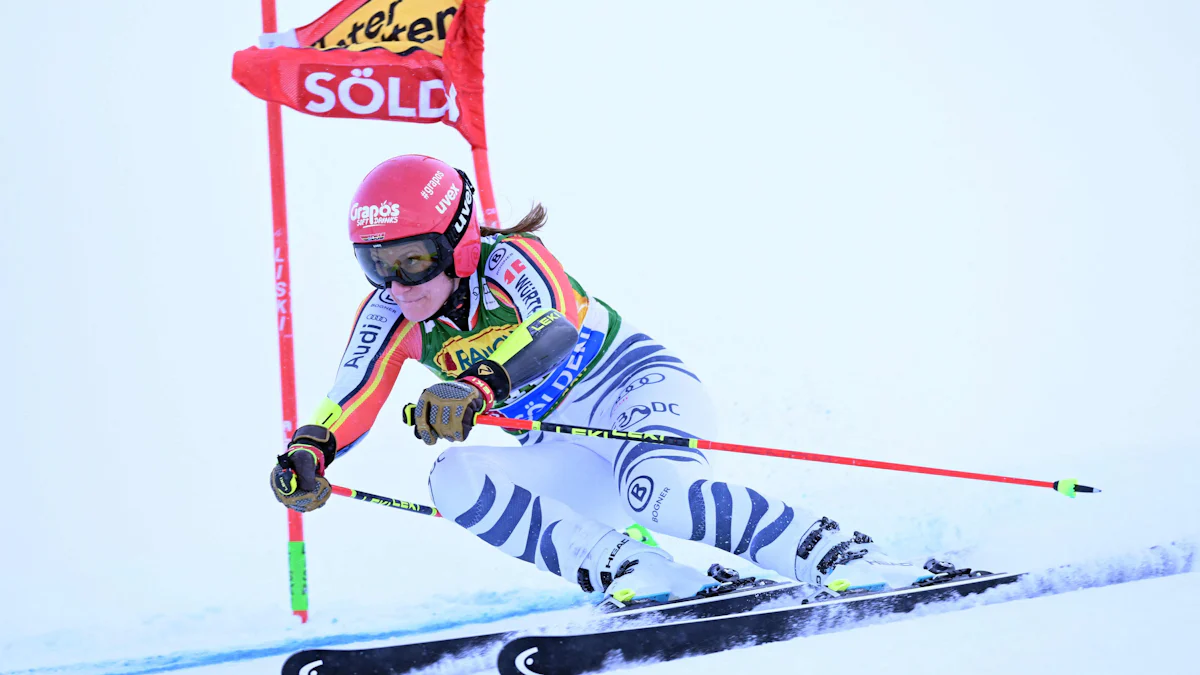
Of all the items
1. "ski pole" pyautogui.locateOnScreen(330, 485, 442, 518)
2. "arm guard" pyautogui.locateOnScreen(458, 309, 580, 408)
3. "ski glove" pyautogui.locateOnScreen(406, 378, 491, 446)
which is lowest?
"ski pole" pyautogui.locateOnScreen(330, 485, 442, 518)

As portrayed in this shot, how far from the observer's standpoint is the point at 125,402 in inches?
270

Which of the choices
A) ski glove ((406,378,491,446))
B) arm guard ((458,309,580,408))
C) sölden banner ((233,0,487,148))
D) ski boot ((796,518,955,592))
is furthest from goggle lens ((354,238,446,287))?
sölden banner ((233,0,487,148))

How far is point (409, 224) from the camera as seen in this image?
3256 mm

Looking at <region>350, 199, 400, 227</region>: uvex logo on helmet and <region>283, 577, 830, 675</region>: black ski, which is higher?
<region>350, 199, 400, 227</region>: uvex logo on helmet

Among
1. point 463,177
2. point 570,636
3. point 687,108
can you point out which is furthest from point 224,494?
point 687,108

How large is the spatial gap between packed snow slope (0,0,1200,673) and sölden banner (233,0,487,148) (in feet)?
7.65

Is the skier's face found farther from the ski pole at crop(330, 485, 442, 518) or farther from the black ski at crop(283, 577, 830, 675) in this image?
the black ski at crop(283, 577, 830, 675)

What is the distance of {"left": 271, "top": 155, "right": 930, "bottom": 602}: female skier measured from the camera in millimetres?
3154

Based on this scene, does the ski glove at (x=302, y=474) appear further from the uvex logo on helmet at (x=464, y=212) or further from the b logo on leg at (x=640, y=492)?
the b logo on leg at (x=640, y=492)

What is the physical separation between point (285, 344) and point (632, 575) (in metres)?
2.14

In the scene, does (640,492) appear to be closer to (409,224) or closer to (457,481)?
(457,481)

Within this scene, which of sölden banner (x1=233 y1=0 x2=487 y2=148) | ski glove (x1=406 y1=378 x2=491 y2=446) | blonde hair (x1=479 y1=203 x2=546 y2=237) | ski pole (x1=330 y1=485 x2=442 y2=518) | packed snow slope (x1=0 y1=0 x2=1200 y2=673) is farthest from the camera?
packed snow slope (x1=0 y1=0 x2=1200 y2=673)

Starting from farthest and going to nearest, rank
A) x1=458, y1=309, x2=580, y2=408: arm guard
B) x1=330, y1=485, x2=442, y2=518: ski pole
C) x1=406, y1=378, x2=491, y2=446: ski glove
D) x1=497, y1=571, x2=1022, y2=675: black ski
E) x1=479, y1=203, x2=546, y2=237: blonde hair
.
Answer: x1=479, y1=203, x2=546, y2=237: blonde hair, x1=330, y1=485, x2=442, y2=518: ski pole, x1=458, y1=309, x2=580, y2=408: arm guard, x1=406, y1=378, x2=491, y2=446: ski glove, x1=497, y1=571, x2=1022, y2=675: black ski

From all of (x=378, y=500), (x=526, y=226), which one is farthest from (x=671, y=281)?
(x=378, y=500)
